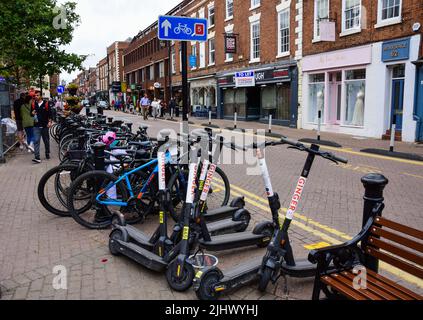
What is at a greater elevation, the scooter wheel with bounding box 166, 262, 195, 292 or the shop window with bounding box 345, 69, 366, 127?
the shop window with bounding box 345, 69, 366, 127

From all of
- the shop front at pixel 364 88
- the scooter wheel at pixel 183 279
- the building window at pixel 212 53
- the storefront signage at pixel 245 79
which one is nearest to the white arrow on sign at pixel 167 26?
the scooter wheel at pixel 183 279

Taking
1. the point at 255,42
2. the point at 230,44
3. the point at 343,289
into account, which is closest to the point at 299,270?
the point at 343,289

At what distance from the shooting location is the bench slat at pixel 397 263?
2776 mm

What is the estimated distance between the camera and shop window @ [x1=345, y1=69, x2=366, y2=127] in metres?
17.4

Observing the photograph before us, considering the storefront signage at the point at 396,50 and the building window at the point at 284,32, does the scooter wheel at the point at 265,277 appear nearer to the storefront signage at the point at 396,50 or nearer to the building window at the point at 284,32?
the storefront signage at the point at 396,50

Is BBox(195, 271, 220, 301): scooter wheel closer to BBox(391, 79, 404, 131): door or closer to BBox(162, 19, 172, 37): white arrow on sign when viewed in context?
BBox(162, 19, 172, 37): white arrow on sign

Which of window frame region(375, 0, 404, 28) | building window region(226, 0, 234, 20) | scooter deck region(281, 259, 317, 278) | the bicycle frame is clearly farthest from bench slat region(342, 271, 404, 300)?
building window region(226, 0, 234, 20)

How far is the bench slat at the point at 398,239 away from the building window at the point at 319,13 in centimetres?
1745

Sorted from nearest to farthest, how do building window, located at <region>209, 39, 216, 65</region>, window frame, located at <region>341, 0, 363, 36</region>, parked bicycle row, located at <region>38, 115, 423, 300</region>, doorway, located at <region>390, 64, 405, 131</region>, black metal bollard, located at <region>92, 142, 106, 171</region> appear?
parked bicycle row, located at <region>38, 115, 423, 300</region>
black metal bollard, located at <region>92, 142, 106, 171</region>
doorway, located at <region>390, 64, 405, 131</region>
window frame, located at <region>341, 0, 363, 36</region>
building window, located at <region>209, 39, 216, 65</region>

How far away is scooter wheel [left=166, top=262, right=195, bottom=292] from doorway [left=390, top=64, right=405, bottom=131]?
46.0 ft

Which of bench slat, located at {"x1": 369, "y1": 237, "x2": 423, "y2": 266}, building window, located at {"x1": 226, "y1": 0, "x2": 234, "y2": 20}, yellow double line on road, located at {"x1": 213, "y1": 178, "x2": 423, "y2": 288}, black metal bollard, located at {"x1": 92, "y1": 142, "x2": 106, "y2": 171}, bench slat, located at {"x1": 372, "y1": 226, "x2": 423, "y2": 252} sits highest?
building window, located at {"x1": 226, "y1": 0, "x2": 234, "y2": 20}
